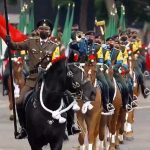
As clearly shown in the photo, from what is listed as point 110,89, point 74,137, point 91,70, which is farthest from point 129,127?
point 91,70

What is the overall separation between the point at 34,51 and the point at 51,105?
44.5 inches

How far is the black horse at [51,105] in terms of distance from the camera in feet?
46.2

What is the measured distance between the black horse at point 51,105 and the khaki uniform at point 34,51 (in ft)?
1.91

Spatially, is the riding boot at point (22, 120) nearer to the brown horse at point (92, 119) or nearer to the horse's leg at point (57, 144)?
the horse's leg at point (57, 144)

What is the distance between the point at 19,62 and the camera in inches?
1050

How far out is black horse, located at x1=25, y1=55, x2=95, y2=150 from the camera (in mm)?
14086

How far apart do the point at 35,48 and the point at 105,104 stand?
3.56m

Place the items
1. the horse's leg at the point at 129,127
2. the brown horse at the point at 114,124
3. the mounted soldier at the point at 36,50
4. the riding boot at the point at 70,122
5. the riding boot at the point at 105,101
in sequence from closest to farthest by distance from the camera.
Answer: the mounted soldier at the point at 36,50
the riding boot at the point at 70,122
the riding boot at the point at 105,101
the brown horse at the point at 114,124
the horse's leg at the point at 129,127

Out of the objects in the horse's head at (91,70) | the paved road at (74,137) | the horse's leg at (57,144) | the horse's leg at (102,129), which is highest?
the horse's head at (91,70)

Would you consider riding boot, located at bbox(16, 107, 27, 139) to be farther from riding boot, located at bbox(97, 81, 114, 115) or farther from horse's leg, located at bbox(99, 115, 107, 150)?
horse's leg, located at bbox(99, 115, 107, 150)

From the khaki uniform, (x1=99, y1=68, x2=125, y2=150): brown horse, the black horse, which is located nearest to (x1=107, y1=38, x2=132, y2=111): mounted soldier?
(x1=99, y1=68, x2=125, y2=150): brown horse

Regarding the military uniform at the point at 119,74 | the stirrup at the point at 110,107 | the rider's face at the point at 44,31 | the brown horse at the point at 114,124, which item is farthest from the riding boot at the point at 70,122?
the military uniform at the point at 119,74

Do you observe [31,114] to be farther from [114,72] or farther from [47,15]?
[47,15]

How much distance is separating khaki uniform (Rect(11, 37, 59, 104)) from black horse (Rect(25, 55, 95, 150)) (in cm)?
58
